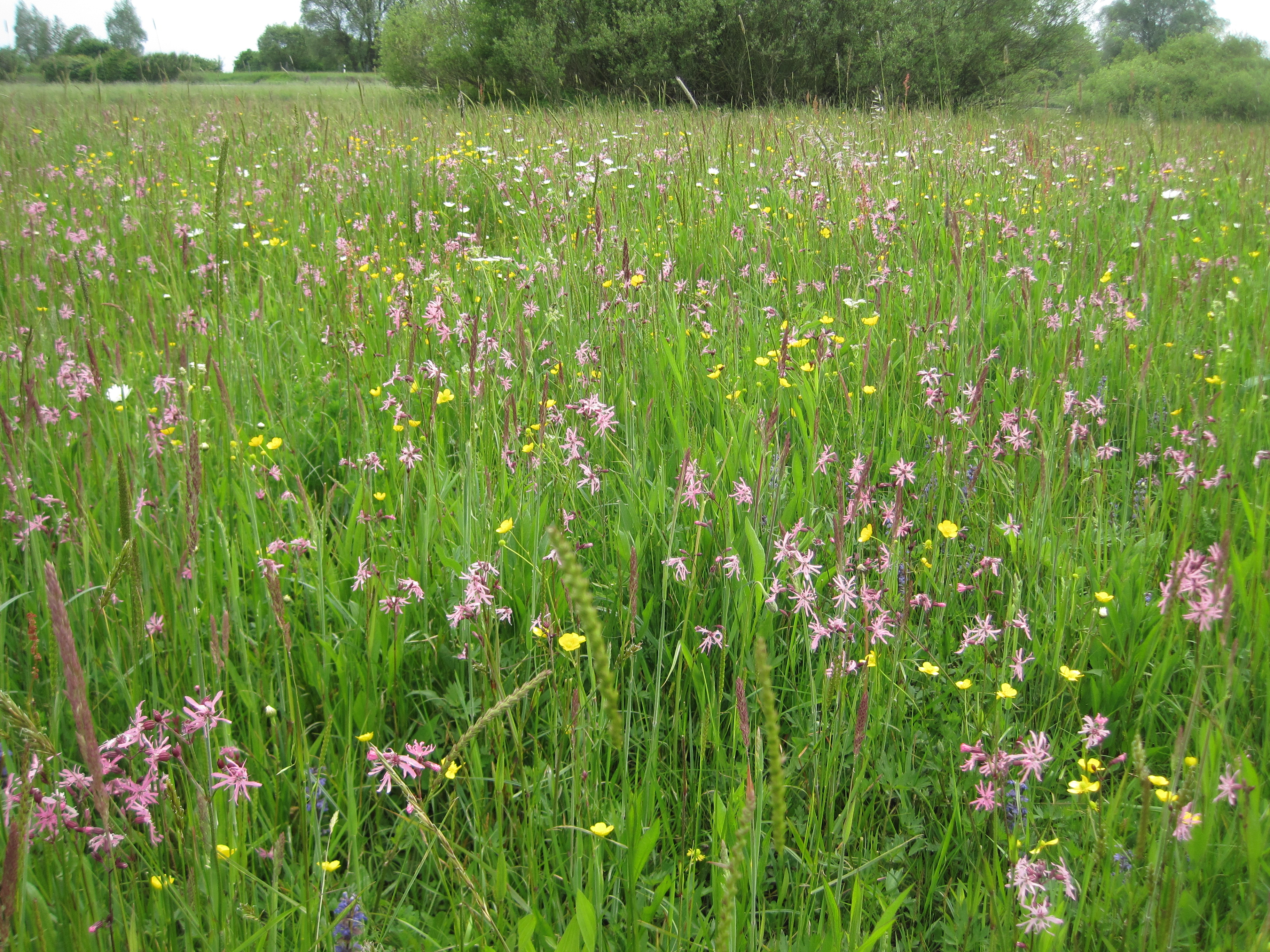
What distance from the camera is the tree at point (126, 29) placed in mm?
5469

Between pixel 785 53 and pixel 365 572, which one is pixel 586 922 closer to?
pixel 365 572

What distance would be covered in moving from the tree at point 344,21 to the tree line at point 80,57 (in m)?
49.6

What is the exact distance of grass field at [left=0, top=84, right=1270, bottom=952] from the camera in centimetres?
99

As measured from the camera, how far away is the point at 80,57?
1656 centimetres

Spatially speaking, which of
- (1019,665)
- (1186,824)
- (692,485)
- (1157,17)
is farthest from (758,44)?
(1157,17)

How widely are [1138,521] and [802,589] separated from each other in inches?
44.0

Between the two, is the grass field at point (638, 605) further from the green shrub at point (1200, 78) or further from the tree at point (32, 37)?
the green shrub at point (1200, 78)

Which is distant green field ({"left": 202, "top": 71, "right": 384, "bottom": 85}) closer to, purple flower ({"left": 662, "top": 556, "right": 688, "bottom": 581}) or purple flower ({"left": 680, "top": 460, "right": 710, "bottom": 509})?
purple flower ({"left": 680, "top": 460, "right": 710, "bottom": 509})

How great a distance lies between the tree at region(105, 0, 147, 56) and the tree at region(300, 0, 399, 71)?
183 feet

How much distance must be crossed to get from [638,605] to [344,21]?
75.9m

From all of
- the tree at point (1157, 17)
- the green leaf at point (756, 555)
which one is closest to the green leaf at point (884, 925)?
the green leaf at point (756, 555)

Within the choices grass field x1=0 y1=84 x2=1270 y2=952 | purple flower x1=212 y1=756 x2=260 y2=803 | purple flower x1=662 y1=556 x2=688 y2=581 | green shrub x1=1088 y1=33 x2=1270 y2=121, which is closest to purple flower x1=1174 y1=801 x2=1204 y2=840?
grass field x1=0 y1=84 x2=1270 y2=952

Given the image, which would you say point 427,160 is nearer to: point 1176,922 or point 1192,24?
point 1176,922

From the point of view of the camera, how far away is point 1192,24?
63.0m
